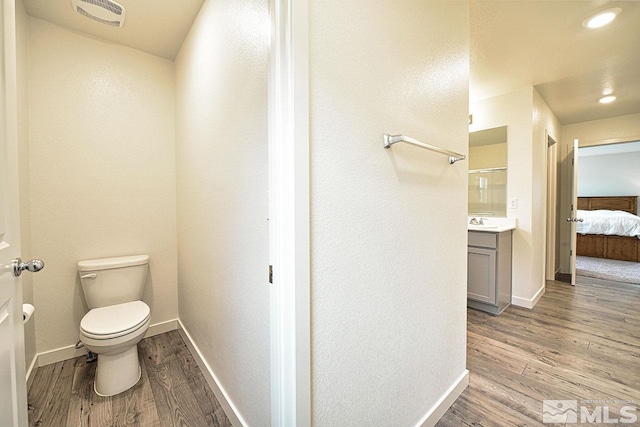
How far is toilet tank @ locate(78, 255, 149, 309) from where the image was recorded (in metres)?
1.79

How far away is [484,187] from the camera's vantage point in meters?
3.21

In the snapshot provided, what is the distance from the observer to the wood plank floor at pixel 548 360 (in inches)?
55.4

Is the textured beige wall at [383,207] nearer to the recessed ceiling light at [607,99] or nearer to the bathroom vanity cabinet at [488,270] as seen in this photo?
the bathroom vanity cabinet at [488,270]

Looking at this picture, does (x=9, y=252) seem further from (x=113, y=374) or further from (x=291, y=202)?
(x=113, y=374)

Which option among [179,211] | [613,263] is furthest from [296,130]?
[613,263]

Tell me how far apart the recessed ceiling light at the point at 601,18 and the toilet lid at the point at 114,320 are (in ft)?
11.8

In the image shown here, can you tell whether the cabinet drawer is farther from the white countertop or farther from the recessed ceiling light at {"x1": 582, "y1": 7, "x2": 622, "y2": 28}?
the recessed ceiling light at {"x1": 582, "y1": 7, "x2": 622, "y2": 28}

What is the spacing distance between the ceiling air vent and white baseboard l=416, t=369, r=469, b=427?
9.47 ft

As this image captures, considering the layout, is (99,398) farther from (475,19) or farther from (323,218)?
(475,19)

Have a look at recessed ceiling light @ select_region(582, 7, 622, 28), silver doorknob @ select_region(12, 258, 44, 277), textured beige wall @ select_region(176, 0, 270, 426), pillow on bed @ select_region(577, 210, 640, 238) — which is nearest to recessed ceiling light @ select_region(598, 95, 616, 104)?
recessed ceiling light @ select_region(582, 7, 622, 28)

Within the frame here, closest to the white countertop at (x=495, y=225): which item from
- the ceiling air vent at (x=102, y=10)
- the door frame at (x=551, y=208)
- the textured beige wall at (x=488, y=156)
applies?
the textured beige wall at (x=488, y=156)

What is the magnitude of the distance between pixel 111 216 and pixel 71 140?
600 mm

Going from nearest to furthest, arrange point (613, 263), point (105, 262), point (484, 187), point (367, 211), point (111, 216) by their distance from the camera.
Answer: point (367, 211) → point (105, 262) → point (111, 216) → point (484, 187) → point (613, 263)

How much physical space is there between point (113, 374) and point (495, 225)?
3.68 meters
